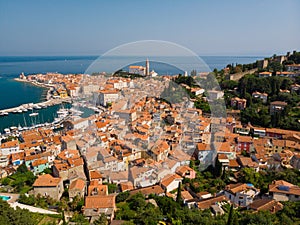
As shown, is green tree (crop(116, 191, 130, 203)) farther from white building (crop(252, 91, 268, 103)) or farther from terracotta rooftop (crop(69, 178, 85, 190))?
white building (crop(252, 91, 268, 103))

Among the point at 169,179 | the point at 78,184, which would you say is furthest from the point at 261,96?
the point at 78,184

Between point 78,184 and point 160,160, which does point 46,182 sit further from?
point 160,160

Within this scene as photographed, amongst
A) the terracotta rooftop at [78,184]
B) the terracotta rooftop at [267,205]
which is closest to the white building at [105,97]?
the terracotta rooftop at [78,184]

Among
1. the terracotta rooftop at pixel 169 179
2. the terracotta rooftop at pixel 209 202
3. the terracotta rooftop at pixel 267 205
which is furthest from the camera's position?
the terracotta rooftop at pixel 169 179

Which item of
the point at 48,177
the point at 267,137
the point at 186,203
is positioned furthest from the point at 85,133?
the point at 267,137

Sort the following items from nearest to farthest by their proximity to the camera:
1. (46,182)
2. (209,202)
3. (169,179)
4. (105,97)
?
(209,202)
(46,182)
(169,179)
(105,97)

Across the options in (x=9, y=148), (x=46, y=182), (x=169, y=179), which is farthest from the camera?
(x=9, y=148)

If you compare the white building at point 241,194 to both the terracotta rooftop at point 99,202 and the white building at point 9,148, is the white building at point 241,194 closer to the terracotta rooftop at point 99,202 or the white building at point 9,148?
the terracotta rooftop at point 99,202

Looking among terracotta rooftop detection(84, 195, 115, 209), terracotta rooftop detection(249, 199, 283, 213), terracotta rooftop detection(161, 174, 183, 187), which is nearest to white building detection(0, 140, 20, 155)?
terracotta rooftop detection(84, 195, 115, 209)

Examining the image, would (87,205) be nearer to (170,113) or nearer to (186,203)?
(186,203)
